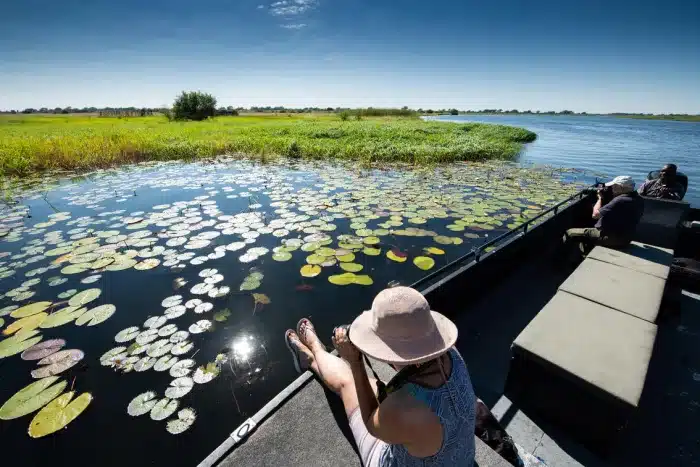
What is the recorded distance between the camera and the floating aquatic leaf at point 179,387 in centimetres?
243

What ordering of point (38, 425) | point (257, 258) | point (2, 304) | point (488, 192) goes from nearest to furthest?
point (38, 425) → point (2, 304) → point (257, 258) → point (488, 192)

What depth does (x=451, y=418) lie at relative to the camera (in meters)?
1.08

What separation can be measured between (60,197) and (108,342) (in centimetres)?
672

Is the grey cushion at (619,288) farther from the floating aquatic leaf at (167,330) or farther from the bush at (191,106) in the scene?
the bush at (191,106)

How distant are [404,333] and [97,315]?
11.9 ft

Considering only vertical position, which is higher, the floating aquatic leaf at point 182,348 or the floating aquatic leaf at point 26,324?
the floating aquatic leaf at point 26,324

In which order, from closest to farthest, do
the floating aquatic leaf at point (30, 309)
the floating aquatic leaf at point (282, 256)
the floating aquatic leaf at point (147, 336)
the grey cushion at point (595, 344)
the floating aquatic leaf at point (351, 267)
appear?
the grey cushion at point (595, 344) → the floating aquatic leaf at point (147, 336) → the floating aquatic leaf at point (30, 309) → the floating aquatic leaf at point (351, 267) → the floating aquatic leaf at point (282, 256)

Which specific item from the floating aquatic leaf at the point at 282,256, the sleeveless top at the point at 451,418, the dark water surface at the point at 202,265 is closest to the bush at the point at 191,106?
the dark water surface at the point at 202,265

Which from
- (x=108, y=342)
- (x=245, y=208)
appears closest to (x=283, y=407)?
(x=108, y=342)

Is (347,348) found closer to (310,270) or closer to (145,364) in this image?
(145,364)

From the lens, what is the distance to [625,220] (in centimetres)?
337

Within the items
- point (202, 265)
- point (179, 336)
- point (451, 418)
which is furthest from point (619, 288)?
point (202, 265)

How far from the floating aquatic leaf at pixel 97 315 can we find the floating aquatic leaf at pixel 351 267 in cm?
270

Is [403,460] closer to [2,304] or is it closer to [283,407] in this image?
[283,407]
